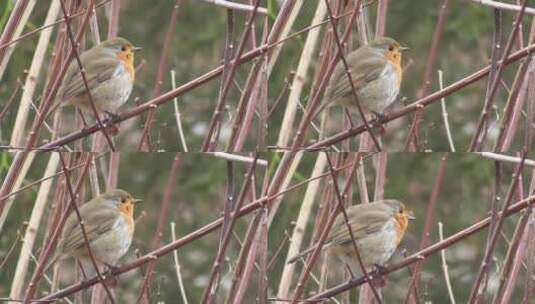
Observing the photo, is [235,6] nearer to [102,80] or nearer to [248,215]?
[102,80]

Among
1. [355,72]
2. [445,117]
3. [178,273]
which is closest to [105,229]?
[178,273]

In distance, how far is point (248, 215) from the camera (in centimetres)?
293

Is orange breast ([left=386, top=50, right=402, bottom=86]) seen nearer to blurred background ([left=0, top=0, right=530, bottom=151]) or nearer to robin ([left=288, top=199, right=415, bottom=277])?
blurred background ([left=0, top=0, right=530, bottom=151])

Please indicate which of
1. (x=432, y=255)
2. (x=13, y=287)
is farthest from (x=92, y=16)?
(x=432, y=255)

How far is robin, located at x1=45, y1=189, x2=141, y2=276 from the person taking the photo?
2.94m

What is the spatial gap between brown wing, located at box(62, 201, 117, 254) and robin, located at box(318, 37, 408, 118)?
487mm

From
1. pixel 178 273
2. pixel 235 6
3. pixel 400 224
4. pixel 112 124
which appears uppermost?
pixel 235 6

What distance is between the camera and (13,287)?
9.88ft

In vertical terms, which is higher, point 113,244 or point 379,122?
point 379,122

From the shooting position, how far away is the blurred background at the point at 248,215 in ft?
9.66

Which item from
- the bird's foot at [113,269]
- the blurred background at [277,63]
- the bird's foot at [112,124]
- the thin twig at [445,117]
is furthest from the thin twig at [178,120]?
the thin twig at [445,117]

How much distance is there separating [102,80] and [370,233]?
0.63 metres

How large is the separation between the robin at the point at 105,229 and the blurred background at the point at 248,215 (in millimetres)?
22

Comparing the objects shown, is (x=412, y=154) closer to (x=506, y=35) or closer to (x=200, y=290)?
(x=506, y=35)
